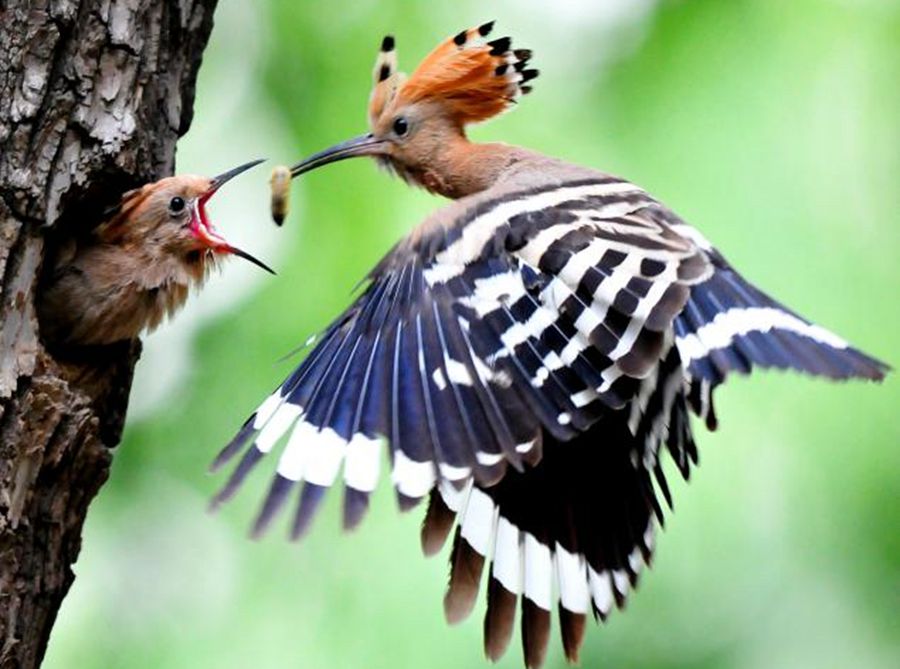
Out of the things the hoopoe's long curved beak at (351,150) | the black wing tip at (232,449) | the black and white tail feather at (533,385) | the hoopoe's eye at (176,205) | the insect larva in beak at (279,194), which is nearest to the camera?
the black wing tip at (232,449)

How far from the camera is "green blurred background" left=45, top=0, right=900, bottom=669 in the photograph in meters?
2.81

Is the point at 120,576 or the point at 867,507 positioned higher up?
the point at 120,576

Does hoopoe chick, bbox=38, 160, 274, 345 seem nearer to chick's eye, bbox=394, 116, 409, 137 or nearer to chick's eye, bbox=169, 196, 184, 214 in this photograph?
chick's eye, bbox=169, 196, 184, 214

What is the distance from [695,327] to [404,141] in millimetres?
893

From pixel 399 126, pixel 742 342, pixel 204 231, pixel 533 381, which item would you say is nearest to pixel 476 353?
pixel 533 381

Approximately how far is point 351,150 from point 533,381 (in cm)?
96

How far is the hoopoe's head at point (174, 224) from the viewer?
2.36m

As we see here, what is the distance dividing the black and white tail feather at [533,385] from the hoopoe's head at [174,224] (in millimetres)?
293

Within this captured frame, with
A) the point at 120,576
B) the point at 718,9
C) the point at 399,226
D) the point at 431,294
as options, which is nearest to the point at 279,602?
the point at 120,576

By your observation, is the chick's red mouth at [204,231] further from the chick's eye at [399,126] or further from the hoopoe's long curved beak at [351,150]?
the chick's eye at [399,126]

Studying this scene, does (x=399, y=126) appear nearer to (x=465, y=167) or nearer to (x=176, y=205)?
(x=465, y=167)

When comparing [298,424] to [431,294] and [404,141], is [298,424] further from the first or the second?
[404,141]

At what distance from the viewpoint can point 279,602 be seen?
3012 mm

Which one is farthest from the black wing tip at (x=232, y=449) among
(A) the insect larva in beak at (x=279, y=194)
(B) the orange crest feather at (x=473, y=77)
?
(B) the orange crest feather at (x=473, y=77)
